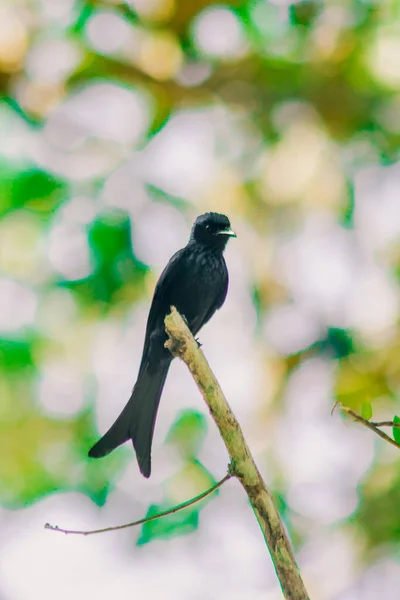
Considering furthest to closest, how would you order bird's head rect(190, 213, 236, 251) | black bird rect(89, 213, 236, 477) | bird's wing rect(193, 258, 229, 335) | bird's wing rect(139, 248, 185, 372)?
bird's head rect(190, 213, 236, 251), bird's wing rect(193, 258, 229, 335), bird's wing rect(139, 248, 185, 372), black bird rect(89, 213, 236, 477)

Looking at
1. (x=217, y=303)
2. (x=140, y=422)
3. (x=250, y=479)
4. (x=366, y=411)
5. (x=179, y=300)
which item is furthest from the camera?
(x=217, y=303)

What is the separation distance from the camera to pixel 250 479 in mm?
2635

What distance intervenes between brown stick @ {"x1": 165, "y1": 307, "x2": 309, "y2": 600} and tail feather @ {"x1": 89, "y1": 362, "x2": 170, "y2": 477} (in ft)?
3.71

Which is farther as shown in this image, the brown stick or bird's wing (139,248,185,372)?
bird's wing (139,248,185,372)

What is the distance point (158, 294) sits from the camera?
4773mm

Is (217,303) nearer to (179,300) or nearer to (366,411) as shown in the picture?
(179,300)

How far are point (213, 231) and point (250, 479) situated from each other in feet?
8.50

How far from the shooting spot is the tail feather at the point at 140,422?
4.01 m

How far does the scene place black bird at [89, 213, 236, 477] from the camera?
4320 millimetres

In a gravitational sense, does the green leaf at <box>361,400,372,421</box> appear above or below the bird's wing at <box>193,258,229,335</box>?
below

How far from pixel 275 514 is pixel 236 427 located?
0.29 meters

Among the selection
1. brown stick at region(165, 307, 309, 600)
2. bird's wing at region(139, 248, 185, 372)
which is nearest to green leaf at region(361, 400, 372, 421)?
brown stick at region(165, 307, 309, 600)

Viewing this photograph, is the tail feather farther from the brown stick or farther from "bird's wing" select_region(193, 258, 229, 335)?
the brown stick

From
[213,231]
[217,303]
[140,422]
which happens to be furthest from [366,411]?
[213,231]
